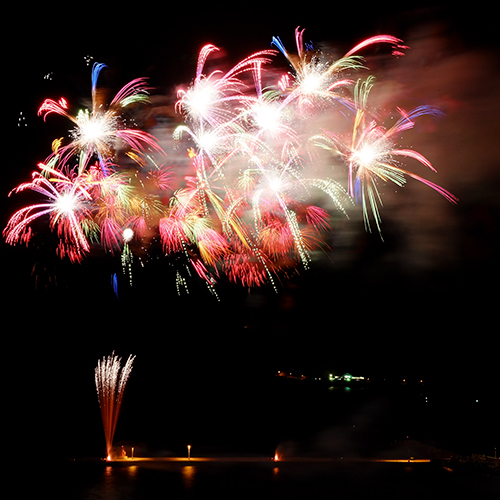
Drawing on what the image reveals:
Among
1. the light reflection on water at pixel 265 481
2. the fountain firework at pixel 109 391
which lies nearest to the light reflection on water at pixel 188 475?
the light reflection on water at pixel 265 481

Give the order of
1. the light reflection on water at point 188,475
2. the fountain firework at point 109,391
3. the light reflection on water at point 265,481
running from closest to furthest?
the light reflection on water at point 265,481 < the light reflection on water at point 188,475 < the fountain firework at point 109,391

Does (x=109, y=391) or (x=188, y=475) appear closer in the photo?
(x=188, y=475)

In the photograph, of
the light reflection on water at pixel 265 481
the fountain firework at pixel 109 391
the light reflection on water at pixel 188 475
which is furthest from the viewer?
the fountain firework at pixel 109 391

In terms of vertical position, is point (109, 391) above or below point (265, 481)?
above

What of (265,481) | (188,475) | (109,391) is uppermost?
(109,391)

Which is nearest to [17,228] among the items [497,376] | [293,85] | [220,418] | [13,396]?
[293,85]

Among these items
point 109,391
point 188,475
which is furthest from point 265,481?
point 109,391

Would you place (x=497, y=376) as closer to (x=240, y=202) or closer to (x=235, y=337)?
(x=235, y=337)

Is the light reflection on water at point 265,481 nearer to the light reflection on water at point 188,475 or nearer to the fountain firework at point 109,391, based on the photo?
the light reflection on water at point 188,475

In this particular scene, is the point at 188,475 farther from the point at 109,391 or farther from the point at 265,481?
the point at 109,391

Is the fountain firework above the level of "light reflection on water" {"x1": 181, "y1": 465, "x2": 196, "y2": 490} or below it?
above

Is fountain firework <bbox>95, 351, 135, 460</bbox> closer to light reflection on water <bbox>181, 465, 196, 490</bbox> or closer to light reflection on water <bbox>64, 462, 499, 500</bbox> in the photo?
light reflection on water <bbox>64, 462, 499, 500</bbox>

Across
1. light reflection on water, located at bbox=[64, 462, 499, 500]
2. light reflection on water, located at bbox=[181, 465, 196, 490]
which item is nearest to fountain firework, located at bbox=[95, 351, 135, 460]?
light reflection on water, located at bbox=[64, 462, 499, 500]
